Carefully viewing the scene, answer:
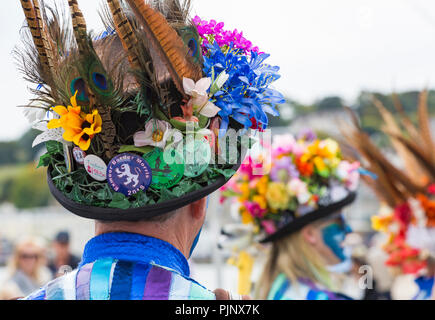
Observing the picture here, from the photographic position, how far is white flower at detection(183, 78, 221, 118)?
1249 millimetres

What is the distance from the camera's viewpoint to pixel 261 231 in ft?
10.9

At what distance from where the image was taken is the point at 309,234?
10.3ft

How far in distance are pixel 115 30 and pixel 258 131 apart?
1.76 feet

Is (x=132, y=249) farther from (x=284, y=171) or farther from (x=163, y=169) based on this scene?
(x=284, y=171)

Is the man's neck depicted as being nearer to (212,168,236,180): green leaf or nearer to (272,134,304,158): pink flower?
(212,168,236,180): green leaf

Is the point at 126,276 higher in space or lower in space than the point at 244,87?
lower

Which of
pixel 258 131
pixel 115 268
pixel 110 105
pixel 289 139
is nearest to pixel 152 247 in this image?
pixel 115 268

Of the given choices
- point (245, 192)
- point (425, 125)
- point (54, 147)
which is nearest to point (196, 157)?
point (54, 147)

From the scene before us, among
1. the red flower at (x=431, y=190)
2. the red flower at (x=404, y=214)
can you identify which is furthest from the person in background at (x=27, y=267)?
the red flower at (x=431, y=190)

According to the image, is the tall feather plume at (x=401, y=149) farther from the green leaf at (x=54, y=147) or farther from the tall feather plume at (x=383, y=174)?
the green leaf at (x=54, y=147)

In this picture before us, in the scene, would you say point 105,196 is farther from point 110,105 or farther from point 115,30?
point 115,30

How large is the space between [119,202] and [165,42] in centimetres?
43

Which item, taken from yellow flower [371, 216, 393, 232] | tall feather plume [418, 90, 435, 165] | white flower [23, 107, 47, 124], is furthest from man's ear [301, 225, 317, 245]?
white flower [23, 107, 47, 124]

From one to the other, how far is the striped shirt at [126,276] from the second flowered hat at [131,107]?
0.08 m
